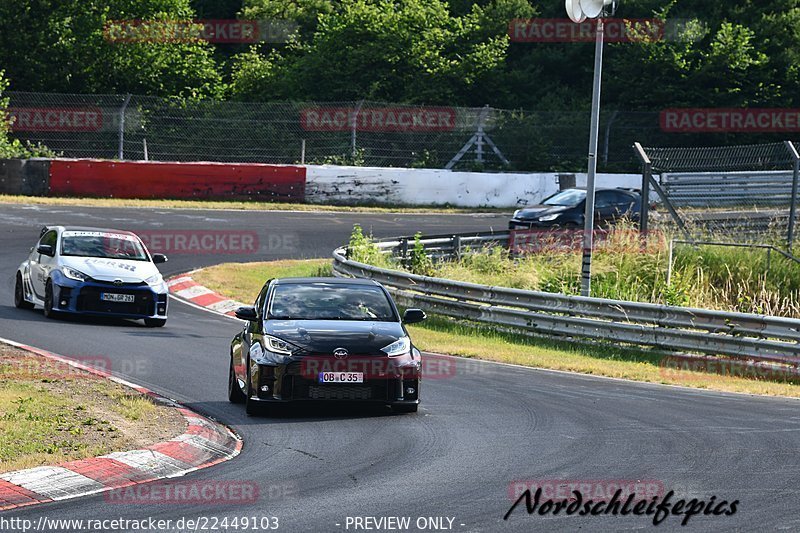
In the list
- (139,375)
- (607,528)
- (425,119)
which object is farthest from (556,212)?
(607,528)

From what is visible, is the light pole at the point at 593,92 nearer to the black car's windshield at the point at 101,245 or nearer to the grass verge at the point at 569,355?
the grass verge at the point at 569,355

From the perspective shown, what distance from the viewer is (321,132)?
36531 mm

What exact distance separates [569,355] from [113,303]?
6.66 meters

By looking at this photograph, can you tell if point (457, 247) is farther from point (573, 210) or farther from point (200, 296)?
point (200, 296)

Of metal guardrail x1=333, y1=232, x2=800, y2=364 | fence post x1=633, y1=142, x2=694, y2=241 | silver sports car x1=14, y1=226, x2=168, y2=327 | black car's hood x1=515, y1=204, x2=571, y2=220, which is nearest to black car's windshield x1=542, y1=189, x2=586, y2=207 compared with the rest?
black car's hood x1=515, y1=204, x2=571, y2=220

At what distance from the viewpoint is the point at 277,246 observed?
92.3ft

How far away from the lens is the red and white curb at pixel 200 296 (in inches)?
854

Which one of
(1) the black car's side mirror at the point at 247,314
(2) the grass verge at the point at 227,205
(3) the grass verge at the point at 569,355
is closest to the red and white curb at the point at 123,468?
(1) the black car's side mirror at the point at 247,314

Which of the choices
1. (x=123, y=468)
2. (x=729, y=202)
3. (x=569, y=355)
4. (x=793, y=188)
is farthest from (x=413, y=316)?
(x=729, y=202)

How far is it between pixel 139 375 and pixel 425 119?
1000 inches

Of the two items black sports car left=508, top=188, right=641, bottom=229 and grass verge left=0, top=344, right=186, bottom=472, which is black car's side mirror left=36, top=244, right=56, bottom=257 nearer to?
grass verge left=0, top=344, right=186, bottom=472

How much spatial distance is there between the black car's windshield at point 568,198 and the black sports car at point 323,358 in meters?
16.0

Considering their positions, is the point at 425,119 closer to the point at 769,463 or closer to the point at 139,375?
the point at 139,375

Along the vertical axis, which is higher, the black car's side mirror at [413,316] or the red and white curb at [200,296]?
the black car's side mirror at [413,316]
